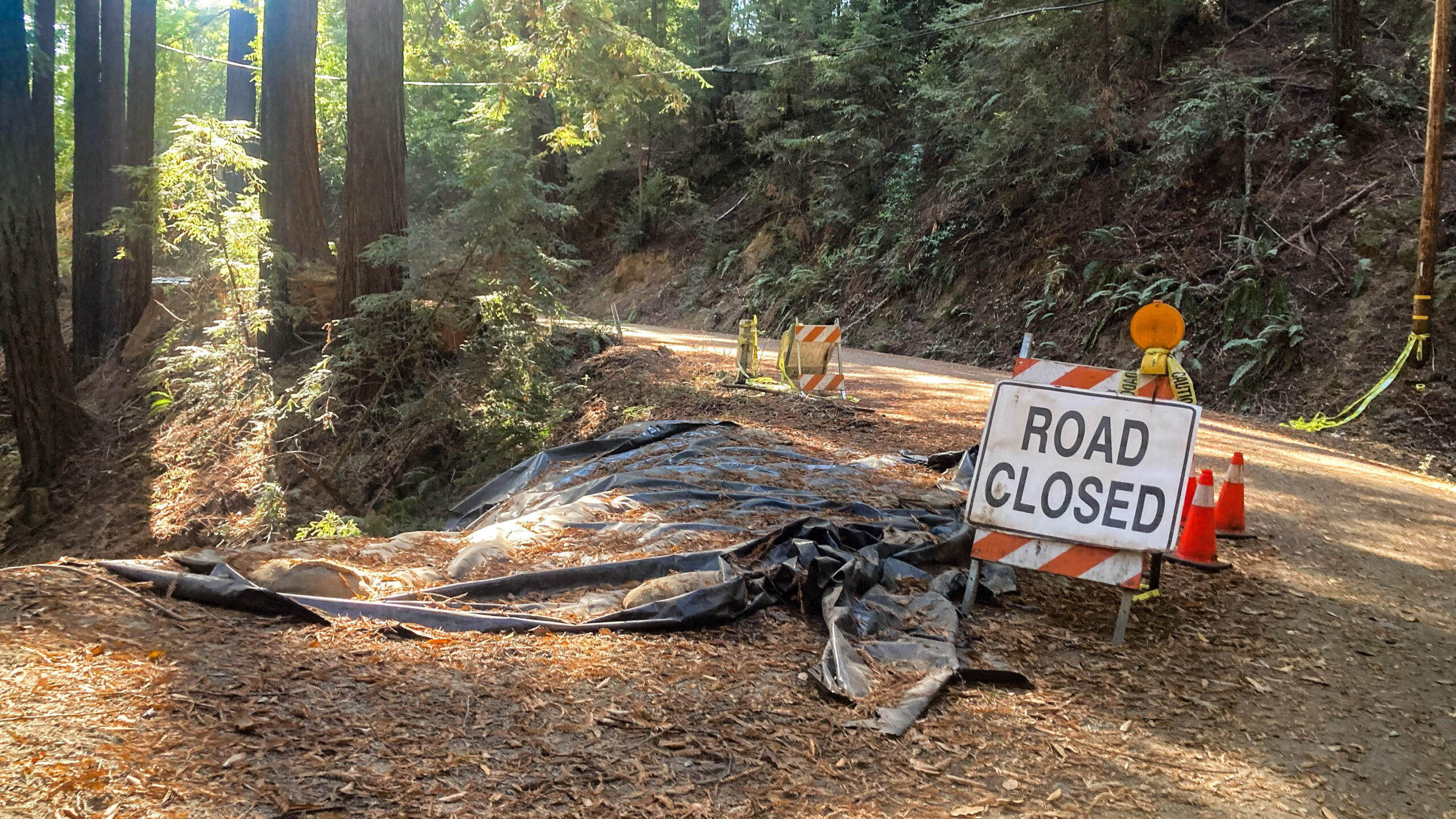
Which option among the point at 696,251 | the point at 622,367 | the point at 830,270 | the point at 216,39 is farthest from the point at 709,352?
the point at 216,39

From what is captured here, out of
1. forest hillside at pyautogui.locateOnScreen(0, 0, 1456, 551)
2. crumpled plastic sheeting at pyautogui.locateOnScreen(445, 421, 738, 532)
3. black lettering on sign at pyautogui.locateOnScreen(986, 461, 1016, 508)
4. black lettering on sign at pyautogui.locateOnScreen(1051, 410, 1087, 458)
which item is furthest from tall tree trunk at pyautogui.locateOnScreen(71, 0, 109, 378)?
black lettering on sign at pyautogui.locateOnScreen(1051, 410, 1087, 458)

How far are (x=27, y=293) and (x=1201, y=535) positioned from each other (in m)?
13.9

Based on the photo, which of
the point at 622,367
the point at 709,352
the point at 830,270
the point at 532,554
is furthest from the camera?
the point at 830,270

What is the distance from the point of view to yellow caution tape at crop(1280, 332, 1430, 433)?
12.4 m

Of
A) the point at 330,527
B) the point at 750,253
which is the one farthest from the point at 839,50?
the point at 330,527

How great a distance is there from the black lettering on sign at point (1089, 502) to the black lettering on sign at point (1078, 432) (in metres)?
0.15

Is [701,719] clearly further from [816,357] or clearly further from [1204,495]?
[816,357]

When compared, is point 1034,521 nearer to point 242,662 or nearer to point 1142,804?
point 1142,804

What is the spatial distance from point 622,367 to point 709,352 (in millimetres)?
3448

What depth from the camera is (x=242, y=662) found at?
3.45 metres

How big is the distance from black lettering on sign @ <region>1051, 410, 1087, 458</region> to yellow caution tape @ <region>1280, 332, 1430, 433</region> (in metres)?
9.80

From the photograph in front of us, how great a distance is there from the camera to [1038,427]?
4.74 m

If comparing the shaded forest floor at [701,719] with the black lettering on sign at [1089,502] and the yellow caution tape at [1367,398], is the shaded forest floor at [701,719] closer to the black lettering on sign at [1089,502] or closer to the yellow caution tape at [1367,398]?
the black lettering on sign at [1089,502]

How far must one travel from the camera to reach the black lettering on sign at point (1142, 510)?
4402 mm
